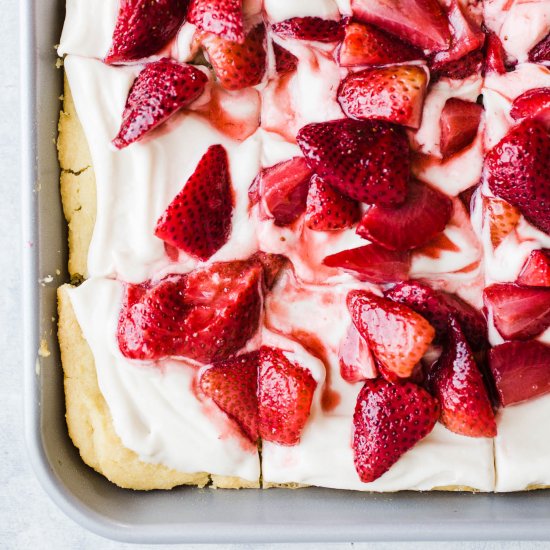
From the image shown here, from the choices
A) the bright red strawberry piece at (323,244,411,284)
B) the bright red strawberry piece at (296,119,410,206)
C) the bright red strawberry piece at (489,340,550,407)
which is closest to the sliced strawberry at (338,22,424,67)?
the bright red strawberry piece at (296,119,410,206)

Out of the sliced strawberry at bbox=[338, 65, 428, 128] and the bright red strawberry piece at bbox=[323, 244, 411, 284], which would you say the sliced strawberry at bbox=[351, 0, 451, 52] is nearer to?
the sliced strawberry at bbox=[338, 65, 428, 128]

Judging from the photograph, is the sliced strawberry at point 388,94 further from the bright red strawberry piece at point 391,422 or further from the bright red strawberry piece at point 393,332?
the bright red strawberry piece at point 391,422

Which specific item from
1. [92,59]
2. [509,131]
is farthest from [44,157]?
[509,131]

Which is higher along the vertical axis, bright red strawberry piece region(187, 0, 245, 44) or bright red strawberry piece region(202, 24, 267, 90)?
bright red strawberry piece region(187, 0, 245, 44)

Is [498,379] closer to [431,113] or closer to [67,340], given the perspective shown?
[431,113]

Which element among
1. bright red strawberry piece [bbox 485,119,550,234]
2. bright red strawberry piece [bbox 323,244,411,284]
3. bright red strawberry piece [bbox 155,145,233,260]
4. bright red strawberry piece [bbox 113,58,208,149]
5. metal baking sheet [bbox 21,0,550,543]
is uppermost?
bright red strawberry piece [bbox 113,58,208,149]

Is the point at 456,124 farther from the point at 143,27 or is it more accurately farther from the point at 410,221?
the point at 143,27
